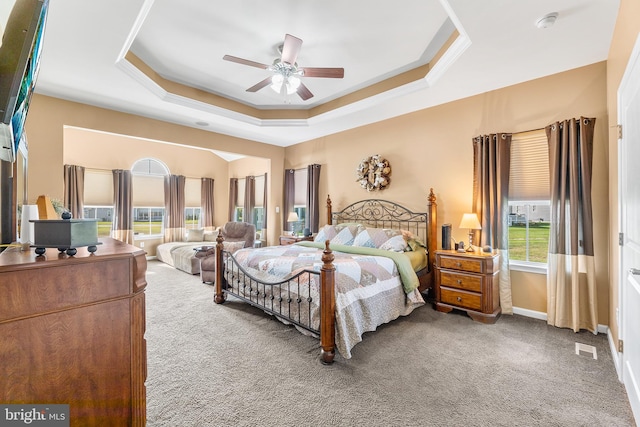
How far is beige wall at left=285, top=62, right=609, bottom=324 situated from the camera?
2.99 metres

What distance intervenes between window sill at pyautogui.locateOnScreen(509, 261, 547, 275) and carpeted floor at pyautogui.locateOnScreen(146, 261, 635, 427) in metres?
0.59

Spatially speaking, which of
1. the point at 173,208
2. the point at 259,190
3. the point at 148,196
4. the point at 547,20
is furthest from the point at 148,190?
the point at 547,20

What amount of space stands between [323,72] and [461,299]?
3097mm

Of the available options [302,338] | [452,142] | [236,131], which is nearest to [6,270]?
[302,338]

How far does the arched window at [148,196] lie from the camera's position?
7.36 m

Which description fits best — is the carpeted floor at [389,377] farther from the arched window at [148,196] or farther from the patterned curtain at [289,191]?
the arched window at [148,196]

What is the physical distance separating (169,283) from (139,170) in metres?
3.84

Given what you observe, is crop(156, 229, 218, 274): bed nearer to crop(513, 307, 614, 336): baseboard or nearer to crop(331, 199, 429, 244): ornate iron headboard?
crop(331, 199, 429, 244): ornate iron headboard

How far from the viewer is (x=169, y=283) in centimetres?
510

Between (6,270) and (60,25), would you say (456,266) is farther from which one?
(60,25)

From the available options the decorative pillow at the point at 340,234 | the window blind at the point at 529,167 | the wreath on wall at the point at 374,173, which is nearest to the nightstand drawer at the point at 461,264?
the window blind at the point at 529,167

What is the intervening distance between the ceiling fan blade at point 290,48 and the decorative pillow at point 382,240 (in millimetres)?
2601

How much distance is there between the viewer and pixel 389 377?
2.23m

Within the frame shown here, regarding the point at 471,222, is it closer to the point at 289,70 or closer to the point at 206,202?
the point at 289,70
